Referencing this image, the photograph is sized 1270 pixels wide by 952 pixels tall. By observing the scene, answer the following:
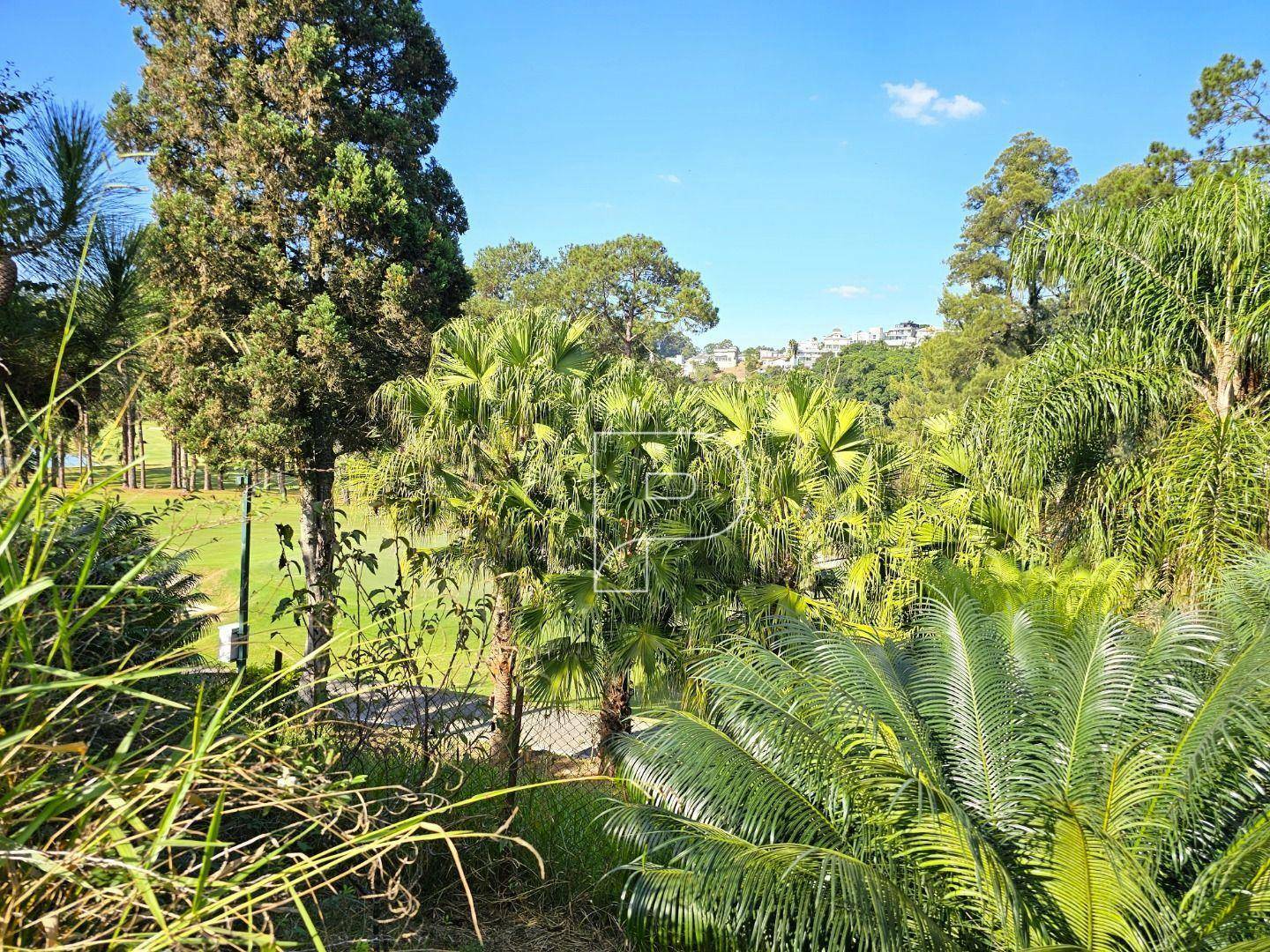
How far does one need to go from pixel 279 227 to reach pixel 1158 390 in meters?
10.9

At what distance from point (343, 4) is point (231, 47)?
5.72 ft

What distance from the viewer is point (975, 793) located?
335 cm

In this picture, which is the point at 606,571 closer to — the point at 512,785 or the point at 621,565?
the point at 621,565

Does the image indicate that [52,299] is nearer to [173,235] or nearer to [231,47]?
[173,235]

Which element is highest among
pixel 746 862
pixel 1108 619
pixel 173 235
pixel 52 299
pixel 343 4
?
pixel 343 4

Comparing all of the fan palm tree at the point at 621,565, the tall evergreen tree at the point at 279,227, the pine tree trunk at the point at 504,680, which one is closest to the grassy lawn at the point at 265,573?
the pine tree trunk at the point at 504,680

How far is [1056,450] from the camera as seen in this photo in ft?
21.6

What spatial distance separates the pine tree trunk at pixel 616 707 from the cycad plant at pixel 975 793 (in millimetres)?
2647

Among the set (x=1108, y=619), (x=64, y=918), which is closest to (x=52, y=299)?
(x=64, y=918)

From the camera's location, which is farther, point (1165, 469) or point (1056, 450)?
point (1056, 450)

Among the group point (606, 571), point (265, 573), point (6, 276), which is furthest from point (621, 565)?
point (265, 573)

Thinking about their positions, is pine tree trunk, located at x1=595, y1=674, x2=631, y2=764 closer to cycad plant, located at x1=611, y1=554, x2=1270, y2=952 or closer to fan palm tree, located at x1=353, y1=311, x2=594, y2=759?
fan palm tree, located at x1=353, y1=311, x2=594, y2=759

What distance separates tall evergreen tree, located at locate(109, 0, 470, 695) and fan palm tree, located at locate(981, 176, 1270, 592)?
8.36m

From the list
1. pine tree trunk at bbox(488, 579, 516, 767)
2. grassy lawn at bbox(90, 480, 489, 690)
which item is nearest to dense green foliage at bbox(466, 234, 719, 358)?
grassy lawn at bbox(90, 480, 489, 690)
